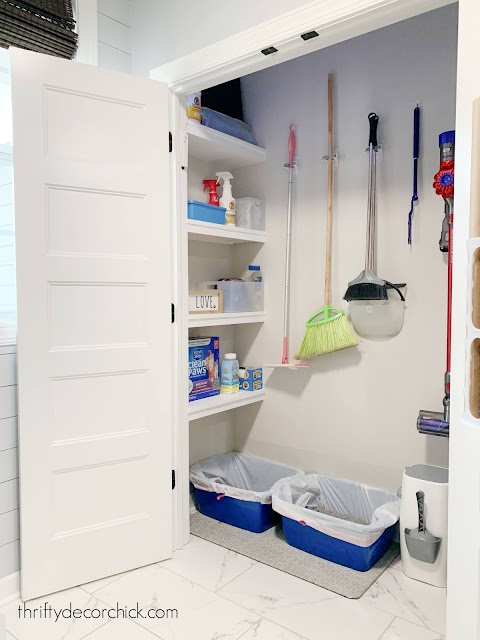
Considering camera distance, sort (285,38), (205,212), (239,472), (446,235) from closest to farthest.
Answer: (285,38)
(446,235)
(205,212)
(239,472)

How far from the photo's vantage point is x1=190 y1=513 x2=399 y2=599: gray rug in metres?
1.91

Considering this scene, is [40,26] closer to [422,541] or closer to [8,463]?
[8,463]

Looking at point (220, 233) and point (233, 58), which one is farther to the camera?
point (220, 233)

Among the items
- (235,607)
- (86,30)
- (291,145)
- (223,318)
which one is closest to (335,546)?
(235,607)

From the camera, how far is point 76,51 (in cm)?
200

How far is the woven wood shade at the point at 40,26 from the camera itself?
1786 millimetres

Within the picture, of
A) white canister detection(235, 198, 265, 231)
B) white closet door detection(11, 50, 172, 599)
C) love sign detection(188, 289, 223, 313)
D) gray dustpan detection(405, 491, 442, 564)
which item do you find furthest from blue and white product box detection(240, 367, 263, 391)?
gray dustpan detection(405, 491, 442, 564)

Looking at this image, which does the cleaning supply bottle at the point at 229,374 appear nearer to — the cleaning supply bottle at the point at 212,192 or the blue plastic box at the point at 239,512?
the blue plastic box at the point at 239,512

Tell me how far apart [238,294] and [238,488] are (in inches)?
39.7

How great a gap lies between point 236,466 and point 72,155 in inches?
70.9

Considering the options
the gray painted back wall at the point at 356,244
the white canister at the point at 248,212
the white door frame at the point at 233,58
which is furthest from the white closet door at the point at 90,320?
the gray painted back wall at the point at 356,244

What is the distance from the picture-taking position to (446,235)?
201 cm

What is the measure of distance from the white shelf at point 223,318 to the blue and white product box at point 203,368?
118 mm

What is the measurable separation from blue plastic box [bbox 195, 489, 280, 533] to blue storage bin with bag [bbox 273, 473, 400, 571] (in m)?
0.14
